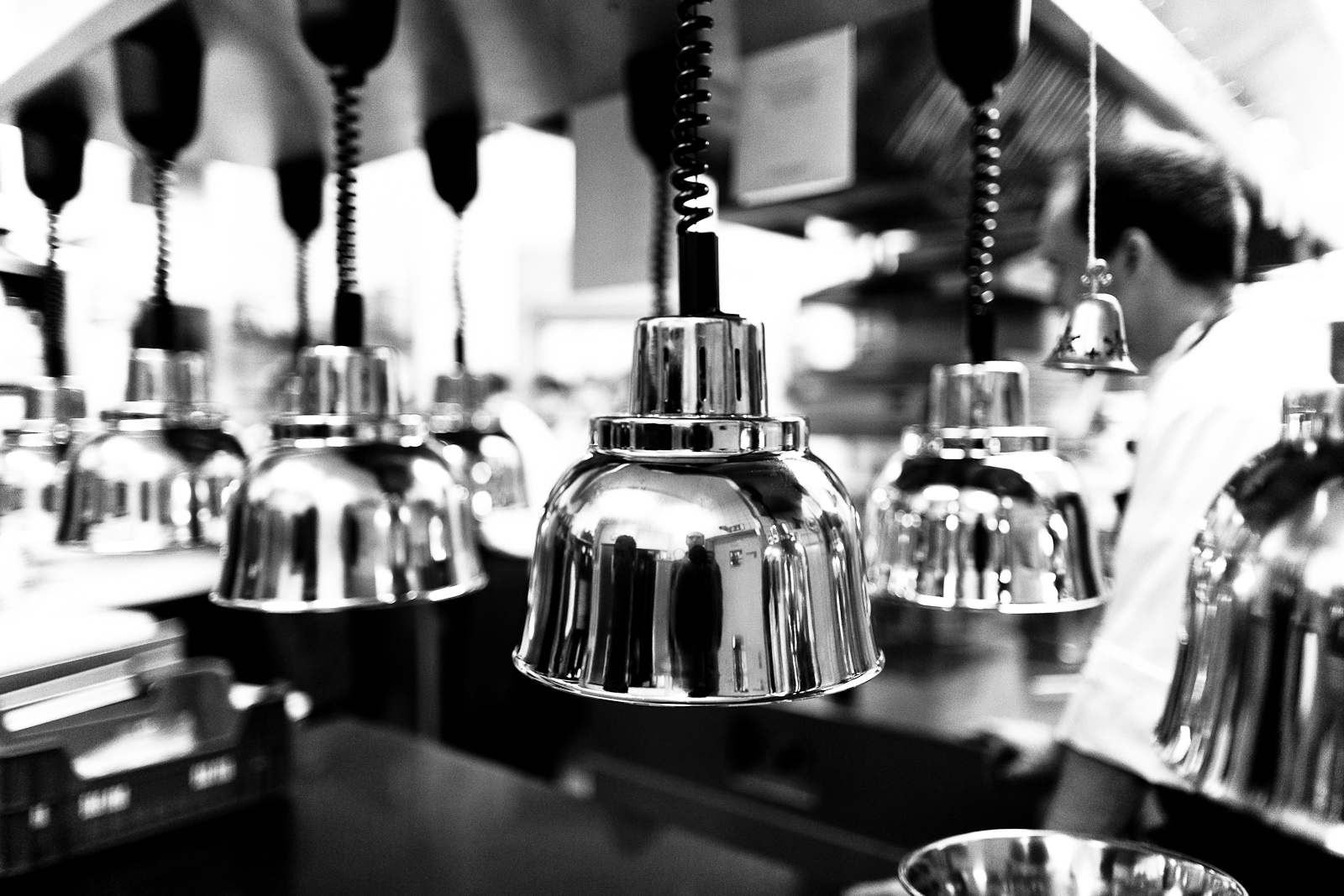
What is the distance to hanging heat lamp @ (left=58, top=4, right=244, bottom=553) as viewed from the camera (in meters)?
1.09

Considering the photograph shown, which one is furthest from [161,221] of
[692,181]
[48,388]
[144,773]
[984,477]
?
[984,477]

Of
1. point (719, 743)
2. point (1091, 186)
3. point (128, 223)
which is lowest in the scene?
point (719, 743)

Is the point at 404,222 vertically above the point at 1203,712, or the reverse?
→ the point at 404,222

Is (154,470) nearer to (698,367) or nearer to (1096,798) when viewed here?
(698,367)

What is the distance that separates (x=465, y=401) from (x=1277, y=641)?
1.25 metres

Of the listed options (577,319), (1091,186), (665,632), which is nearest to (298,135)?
(1091,186)

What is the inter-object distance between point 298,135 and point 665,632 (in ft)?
4.22

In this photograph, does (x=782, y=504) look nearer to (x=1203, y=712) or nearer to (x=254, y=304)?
(x=1203, y=712)

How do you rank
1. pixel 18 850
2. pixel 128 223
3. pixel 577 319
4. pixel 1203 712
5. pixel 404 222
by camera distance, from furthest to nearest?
1. pixel 577 319
2. pixel 404 222
3. pixel 128 223
4. pixel 18 850
5. pixel 1203 712

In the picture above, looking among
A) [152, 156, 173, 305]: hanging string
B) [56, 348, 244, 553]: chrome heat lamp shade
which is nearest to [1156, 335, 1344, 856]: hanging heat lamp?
[56, 348, 244, 553]: chrome heat lamp shade

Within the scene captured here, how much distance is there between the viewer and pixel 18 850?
4.17 feet

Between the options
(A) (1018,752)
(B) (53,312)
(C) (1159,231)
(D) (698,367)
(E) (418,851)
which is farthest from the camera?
(A) (1018,752)

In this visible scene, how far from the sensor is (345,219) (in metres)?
0.87

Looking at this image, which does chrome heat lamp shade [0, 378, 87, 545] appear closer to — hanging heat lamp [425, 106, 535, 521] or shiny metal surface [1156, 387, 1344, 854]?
hanging heat lamp [425, 106, 535, 521]
